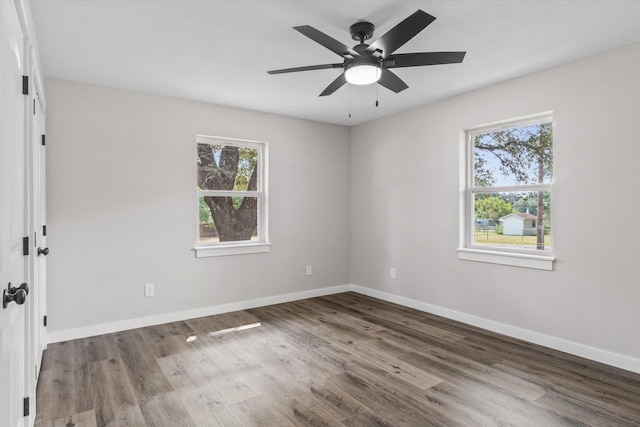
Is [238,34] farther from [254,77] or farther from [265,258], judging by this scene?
[265,258]

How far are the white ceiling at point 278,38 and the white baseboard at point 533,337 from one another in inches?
93.0

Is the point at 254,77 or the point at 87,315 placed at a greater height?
the point at 254,77

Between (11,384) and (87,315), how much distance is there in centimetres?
235

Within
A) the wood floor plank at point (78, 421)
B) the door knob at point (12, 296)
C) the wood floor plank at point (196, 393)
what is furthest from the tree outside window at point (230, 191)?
the door knob at point (12, 296)

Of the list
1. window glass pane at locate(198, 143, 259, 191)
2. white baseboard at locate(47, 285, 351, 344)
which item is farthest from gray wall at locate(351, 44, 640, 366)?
window glass pane at locate(198, 143, 259, 191)

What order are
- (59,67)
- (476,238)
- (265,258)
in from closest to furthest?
1. (59,67)
2. (476,238)
3. (265,258)

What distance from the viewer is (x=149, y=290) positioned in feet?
12.7

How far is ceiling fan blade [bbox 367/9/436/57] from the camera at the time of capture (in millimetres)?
1891

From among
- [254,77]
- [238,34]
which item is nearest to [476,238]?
[254,77]

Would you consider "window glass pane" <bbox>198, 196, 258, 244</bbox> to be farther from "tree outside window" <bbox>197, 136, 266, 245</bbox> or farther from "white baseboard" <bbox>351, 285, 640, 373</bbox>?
"white baseboard" <bbox>351, 285, 640, 373</bbox>

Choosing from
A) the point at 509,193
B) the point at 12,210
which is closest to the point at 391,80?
Answer: the point at 509,193

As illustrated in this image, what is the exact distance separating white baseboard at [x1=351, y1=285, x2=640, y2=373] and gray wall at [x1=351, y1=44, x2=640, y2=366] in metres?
0.04

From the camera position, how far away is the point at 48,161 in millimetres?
3352

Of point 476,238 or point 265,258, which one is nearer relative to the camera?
point 476,238
